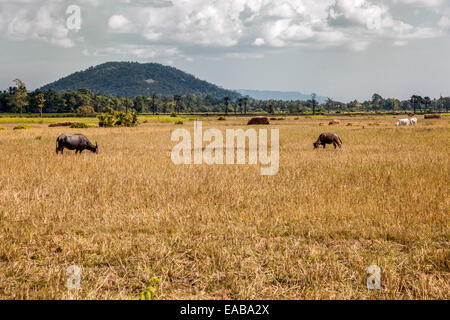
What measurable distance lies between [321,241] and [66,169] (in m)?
11.1

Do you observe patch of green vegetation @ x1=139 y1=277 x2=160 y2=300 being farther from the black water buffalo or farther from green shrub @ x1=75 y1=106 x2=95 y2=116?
green shrub @ x1=75 y1=106 x2=95 y2=116

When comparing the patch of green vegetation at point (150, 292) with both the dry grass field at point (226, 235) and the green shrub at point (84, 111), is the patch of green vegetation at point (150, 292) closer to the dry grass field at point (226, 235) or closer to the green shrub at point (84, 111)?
the dry grass field at point (226, 235)

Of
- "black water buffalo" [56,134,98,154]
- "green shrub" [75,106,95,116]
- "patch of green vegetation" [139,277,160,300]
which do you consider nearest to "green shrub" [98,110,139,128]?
"black water buffalo" [56,134,98,154]

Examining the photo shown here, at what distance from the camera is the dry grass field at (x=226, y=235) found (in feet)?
15.9

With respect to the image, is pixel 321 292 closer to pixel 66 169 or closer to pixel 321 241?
pixel 321 241

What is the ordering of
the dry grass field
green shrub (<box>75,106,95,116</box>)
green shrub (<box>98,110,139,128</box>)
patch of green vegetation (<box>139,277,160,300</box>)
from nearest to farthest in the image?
patch of green vegetation (<box>139,277,160,300</box>) < the dry grass field < green shrub (<box>98,110,139,128</box>) < green shrub (<box>75,106,95,116</box>)

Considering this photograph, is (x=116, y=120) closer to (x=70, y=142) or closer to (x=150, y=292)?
(x=70, y=142)

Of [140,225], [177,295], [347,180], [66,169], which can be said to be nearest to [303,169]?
[347,180]

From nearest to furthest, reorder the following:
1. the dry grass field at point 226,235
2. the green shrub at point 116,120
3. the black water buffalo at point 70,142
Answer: the dry grass field at point 226,235 → the black water buffalo at point 70,142 → the green shrub at point 116,120

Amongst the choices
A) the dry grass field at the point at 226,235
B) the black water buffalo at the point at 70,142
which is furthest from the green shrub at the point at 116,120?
the dry grass field at the point at 226,235

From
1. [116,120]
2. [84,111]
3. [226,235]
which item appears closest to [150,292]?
[226,235]

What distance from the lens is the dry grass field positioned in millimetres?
4855

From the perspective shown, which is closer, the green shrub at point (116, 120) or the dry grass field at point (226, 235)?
the dry grass field at point (226, 235)

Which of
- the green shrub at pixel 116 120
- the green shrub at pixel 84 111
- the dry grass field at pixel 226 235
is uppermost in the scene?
the green shrub at pixel 84 111
